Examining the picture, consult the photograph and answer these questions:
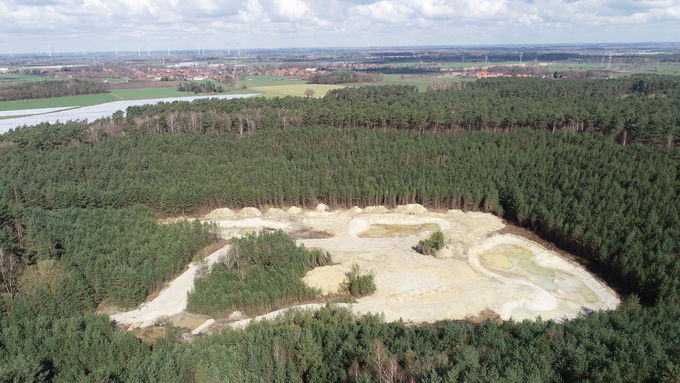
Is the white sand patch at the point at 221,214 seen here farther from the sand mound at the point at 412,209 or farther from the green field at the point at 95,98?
the green field at the point at 95,98

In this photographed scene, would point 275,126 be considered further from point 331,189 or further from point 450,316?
point 450,316

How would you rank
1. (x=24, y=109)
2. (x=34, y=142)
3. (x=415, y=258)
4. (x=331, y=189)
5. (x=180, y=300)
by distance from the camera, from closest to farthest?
1. (x=180, y=300)
2. (x=415, y=258)
3. (x=331, y=189)
4. (x=34, y=142)
5. (x=24, y=109)

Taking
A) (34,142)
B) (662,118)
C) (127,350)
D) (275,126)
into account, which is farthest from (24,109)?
(662,118)

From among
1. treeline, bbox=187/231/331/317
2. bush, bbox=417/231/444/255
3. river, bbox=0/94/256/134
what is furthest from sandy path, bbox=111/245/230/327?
river, bbox=0/94/256/134

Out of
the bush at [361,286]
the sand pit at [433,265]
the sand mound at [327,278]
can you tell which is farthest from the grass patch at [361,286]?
the sand mound at [327,278]

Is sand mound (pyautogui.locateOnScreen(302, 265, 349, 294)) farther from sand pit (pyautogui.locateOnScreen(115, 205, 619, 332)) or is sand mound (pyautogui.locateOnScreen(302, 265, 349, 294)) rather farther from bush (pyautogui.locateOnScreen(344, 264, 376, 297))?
bush (pyautogui.locateOnScreen(344, 264, 376, 297))

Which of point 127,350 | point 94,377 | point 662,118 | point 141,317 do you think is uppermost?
point 662,118
